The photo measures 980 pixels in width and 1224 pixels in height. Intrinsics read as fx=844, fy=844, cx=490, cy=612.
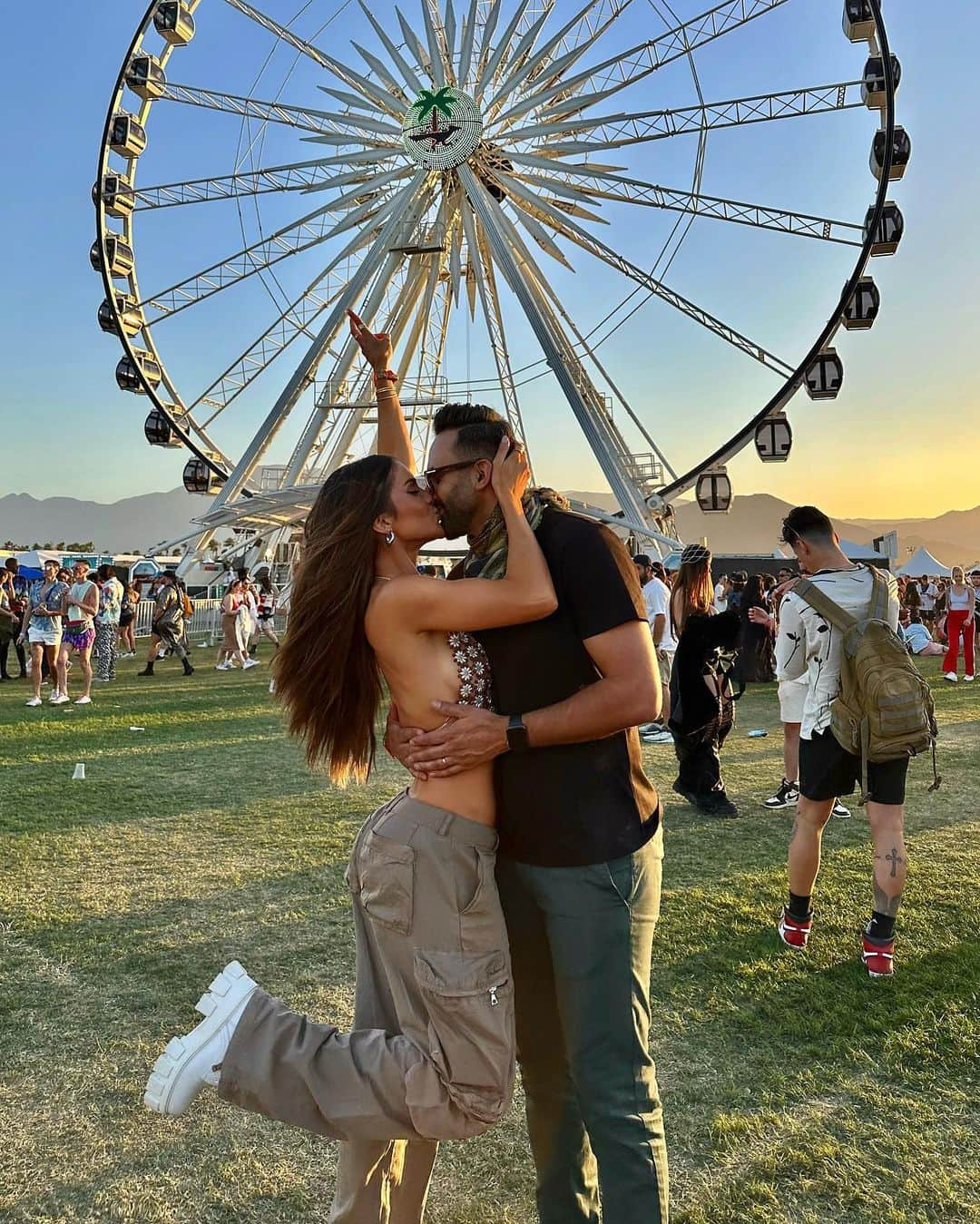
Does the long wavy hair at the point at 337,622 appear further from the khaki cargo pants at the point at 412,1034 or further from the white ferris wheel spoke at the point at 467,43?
the white ferris wheel spoke at the point at 467,43

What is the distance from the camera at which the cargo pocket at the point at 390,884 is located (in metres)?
1.78

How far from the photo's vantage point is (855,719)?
139 inches

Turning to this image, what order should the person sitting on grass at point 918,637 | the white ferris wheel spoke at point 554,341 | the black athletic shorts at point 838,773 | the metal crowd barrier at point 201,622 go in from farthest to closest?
the metal crowd barrier at point 201,622 → the white ferris wheel spoke at point 554,341 → the person sitting on grass at point 918,637 → the black athletic shorts at point 838,773

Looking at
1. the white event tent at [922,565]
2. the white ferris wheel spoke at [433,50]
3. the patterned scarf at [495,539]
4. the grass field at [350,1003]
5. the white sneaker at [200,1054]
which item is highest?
the white ferris wheel spoke at [433,50]

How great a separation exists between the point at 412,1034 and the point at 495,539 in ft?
3.75

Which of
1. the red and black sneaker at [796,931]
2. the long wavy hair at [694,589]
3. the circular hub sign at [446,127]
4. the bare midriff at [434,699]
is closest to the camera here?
the bare midriff at [434,699]

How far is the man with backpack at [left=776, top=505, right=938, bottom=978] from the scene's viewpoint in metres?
3.48

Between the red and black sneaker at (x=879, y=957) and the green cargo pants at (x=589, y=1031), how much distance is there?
1990mm

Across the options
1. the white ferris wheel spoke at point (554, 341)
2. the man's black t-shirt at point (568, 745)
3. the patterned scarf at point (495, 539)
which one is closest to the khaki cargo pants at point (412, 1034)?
the man's black t-shirt at point (568, 745)

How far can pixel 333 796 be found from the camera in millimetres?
6770

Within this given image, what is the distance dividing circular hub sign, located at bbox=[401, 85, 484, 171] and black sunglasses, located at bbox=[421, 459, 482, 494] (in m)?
20.1

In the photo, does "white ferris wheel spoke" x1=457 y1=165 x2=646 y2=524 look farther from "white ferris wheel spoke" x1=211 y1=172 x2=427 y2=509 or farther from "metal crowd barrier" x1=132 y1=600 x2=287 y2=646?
"metal crowd barrier" x1=132 y1=600 x2=287 y2=646

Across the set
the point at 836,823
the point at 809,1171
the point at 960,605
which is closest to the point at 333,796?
the point at 836,823

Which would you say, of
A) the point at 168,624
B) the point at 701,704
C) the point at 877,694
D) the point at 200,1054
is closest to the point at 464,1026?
the point at 200,1054
